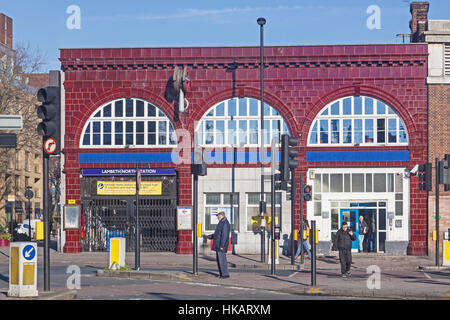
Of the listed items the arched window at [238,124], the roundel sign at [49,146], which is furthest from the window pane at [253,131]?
the roundel sign at [49,146]

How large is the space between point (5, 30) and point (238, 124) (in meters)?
52.4

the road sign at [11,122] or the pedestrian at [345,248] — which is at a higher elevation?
the road sign at [11,122]

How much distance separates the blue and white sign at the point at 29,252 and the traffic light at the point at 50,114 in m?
1.92

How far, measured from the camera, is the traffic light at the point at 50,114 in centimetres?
1662

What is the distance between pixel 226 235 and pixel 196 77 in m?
17.5

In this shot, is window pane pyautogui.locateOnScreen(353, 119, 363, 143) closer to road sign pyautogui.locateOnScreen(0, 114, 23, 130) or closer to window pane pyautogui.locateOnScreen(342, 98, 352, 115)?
window pane pyautogui.locateOnScreen(342, 98, 352, 115)

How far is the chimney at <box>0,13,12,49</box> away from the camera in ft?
279

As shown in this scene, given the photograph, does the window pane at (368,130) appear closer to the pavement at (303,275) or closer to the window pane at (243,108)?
the pavement at (303,275)

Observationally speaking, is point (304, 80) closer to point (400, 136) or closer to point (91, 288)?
point (400, 136)

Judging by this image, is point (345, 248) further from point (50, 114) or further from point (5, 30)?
point (5, 30)

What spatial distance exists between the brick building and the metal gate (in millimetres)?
12094

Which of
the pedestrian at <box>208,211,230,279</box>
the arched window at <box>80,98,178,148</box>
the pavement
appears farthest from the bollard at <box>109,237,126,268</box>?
the arched window at <box>80,98,178,148</box>

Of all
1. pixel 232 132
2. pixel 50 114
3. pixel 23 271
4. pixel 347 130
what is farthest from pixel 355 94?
pixel 23 271
